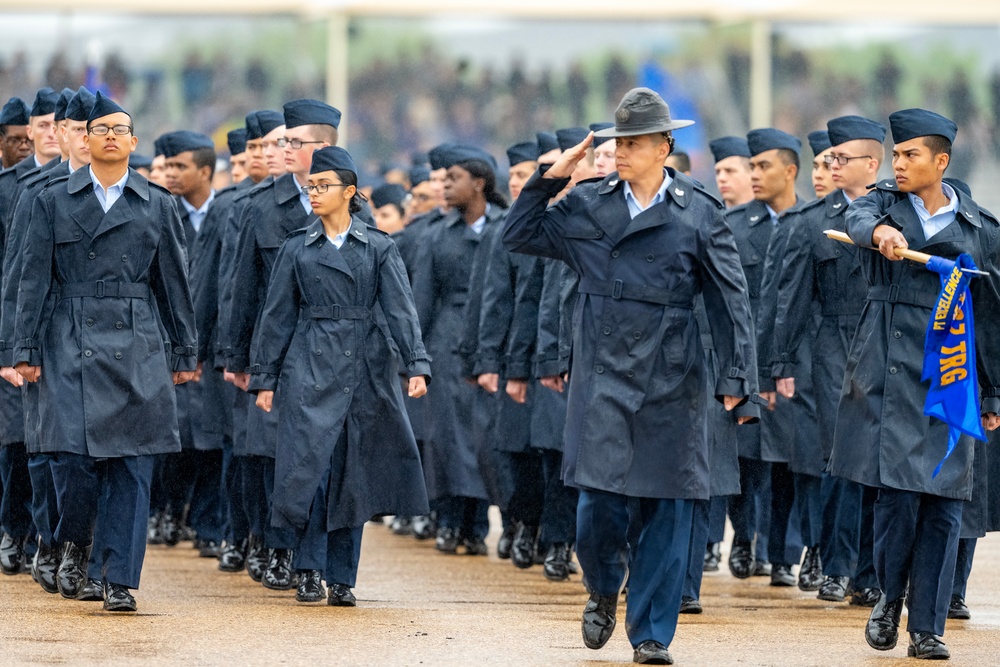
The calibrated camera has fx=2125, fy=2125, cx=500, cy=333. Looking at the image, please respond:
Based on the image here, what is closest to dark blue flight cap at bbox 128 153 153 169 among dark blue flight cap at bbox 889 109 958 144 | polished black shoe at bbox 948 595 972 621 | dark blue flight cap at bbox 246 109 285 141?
dark blue flight cap at bbox 246 109 285 141

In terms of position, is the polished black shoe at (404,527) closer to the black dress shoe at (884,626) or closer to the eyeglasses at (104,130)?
the eyeglasses at (104,130)

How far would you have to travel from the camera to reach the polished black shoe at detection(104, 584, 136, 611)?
32.3 feet

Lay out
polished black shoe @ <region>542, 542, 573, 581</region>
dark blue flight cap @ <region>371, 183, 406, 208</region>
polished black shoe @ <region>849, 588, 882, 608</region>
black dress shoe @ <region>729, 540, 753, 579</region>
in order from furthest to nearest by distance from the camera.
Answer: dark blue flight cap @ <region>371, 183, 406, 208</region>
black dress shoe @ <region>729, 540, 753, 579</region>
polished black shoe @ <region>542, 542, 573, 581</region>
polished black shoe @ <region>849, 588, 882, 608</region>

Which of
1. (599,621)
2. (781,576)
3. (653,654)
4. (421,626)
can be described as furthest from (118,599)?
(781,576)

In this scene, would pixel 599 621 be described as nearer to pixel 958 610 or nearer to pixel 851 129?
pixel 958 610

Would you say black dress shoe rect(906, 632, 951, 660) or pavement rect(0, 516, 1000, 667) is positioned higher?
black dress shoe rect(906, 632, 951, 660)

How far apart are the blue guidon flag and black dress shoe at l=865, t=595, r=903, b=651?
615 mm

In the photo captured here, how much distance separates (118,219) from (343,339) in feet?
4.23

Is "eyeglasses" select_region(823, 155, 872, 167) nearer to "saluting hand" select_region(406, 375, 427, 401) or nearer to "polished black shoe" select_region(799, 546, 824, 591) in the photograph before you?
"polished black shoe" select_region(799, 546, 824, 591)

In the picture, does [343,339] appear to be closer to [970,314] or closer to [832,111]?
[970,314]

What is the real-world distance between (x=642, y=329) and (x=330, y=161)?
2.65 m

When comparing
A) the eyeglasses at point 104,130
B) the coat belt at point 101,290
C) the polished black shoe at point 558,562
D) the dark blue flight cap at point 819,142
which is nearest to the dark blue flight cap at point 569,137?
the dark blue flight cap at point 819,142

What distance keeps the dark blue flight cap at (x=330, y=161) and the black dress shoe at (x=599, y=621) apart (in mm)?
2980

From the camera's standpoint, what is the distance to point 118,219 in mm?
10008
